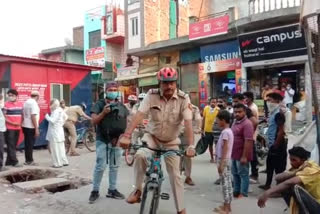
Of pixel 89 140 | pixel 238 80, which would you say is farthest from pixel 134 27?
pixel 89 140

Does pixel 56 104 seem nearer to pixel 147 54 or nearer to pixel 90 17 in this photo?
pixel 147 54

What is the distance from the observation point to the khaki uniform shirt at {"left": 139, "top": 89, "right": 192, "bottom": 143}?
4391 millimetres

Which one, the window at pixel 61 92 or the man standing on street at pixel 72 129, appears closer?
the man standing on street at pixel 72 129

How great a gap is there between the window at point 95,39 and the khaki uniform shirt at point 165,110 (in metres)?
26.8

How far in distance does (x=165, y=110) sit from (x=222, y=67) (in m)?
15.1

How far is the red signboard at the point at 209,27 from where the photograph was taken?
1786cm

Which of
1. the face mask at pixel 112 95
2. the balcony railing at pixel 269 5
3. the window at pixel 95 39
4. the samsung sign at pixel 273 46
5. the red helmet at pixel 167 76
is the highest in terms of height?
the window at pixel 95 39

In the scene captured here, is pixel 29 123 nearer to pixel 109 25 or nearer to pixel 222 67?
pixel 222 67

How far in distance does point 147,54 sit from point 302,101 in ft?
36.6

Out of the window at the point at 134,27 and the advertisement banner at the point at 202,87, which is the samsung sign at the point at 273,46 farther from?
the window at the point at 134,27

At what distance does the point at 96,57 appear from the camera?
29.4 meters

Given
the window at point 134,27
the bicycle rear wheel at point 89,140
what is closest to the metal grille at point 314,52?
the bicycle rear wheel at point 89,140

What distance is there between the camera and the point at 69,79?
541 inches

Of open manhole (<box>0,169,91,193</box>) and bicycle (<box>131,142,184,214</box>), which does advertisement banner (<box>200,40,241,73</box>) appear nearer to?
open manhole (<box>0,169,91,193</box>)
